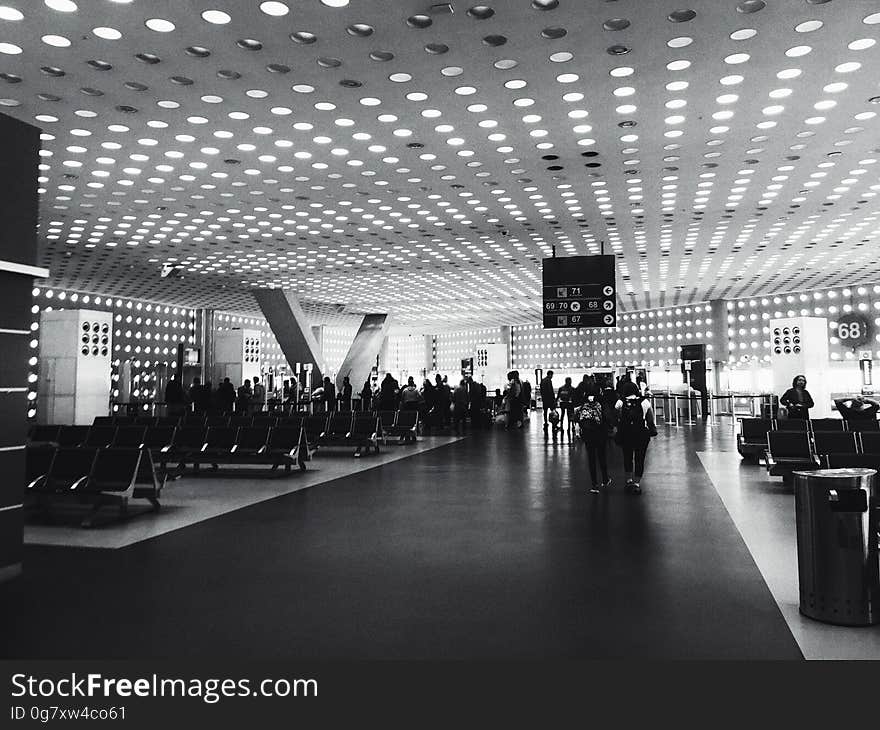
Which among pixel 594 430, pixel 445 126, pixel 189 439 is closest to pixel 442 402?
pixel 189 439

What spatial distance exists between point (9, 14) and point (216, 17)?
243 cm

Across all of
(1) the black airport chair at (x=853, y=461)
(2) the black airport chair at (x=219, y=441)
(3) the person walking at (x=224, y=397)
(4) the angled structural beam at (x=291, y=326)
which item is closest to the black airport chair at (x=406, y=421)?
(2) the black airport chair at (x=219, y=441)

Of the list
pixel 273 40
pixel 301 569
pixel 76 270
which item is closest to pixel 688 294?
pixel 76 270

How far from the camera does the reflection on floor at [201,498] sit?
6.97m

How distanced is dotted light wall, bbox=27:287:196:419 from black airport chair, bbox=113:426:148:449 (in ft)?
83.1

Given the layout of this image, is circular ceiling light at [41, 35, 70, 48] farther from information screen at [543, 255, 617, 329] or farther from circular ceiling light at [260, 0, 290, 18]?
information screen at [543, 255, 617, 329]

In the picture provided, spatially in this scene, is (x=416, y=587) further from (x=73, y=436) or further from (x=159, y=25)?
(x=73, y=436)

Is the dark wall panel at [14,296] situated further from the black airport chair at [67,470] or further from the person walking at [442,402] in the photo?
the person walking at [442,402]

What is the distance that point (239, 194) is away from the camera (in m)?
16.3

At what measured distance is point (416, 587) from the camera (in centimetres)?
504

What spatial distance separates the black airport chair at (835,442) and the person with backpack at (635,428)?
7.33 ft

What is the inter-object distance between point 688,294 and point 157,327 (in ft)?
99.0

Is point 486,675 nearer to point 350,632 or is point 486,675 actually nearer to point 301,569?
point 350,632

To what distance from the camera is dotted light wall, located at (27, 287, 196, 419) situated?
35.4 m
